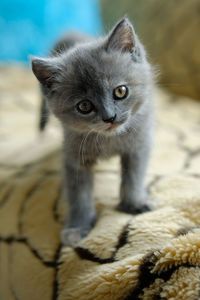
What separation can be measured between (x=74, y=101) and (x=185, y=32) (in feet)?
4.28

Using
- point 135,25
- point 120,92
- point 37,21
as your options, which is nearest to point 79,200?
point 120,92

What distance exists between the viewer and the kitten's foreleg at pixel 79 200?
0.82 m

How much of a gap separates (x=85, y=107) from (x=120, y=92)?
0.34 feet

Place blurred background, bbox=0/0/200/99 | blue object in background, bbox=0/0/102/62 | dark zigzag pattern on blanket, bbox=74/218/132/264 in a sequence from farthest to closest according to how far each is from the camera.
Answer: blue object in background, bbox=0/0/102/62, blurred background, bbox=0/0/200/99, dark zigzag pattern on blanket, bbox=74/218/132/264

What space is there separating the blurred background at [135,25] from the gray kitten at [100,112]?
409mm

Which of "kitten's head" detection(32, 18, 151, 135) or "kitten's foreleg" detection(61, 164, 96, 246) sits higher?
"kitten's head" detection(32, 18, 151, 135)

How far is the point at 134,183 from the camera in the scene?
0.87 metres

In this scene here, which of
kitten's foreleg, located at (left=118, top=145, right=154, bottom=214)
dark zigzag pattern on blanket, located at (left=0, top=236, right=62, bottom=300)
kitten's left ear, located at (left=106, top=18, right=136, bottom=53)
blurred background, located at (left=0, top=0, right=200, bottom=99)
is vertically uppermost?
blurred background, located at (left=0, top=0, right=200, bottom=99)

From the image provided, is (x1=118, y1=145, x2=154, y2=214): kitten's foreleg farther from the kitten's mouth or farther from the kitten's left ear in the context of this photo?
the kitten's left ear

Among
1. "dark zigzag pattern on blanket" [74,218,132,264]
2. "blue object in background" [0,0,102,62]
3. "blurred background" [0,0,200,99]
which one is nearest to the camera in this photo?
"dark zigzag pattern on blanket" [74,218,132,264]

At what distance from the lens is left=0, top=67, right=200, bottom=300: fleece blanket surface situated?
0.55 meters

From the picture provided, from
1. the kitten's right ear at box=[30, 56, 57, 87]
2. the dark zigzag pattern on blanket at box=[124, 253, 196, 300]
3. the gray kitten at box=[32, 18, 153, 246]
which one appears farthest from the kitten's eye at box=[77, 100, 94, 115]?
the dark zigzag pattern on blanket at box=[124, 253, 196, 300]

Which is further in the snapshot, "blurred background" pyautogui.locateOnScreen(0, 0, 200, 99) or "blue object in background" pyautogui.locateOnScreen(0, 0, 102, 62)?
"blue object in background" pyautogui.locateOnScreen(0, 0, 102, 62)

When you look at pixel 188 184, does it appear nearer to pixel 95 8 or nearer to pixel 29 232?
pixel 29 232
